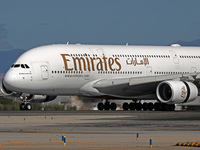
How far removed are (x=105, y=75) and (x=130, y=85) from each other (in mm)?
2107

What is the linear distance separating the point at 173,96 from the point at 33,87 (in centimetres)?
1001

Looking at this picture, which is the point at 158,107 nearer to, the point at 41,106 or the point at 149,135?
the point at 41,106

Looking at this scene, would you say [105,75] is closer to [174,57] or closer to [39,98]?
[39,98]

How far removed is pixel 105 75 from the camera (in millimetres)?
44375

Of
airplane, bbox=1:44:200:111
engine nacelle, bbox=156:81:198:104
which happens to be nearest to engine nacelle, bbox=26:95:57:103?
airplane, bbox=1:44:200:111

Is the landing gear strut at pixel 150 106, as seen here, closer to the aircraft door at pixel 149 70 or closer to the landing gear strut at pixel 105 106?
the landing gear strut at pixel 105 106

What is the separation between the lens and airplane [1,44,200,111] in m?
41.2

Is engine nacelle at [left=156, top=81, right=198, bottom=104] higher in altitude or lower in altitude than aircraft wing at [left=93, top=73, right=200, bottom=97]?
lower

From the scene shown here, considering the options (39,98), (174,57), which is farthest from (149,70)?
(39,98)

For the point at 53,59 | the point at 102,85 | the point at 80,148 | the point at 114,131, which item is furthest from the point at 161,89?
the point at 80,148

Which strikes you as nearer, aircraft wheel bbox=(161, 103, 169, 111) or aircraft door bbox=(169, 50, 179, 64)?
aircraft wheel bbox=(161, 103, 169, 111)

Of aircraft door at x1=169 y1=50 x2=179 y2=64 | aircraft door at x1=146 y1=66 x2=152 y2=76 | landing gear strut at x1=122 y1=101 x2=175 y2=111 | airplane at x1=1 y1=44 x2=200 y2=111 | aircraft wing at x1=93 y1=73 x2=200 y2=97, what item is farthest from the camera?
aircraft door at x1=169 y1=50 x2=179 y2=64

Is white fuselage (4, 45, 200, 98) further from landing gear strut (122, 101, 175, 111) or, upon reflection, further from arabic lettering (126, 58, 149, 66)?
landing gear strut (122, 101, 175, 111)

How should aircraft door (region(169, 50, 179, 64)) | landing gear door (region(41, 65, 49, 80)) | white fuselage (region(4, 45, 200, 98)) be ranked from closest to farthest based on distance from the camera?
white fuselage (region(4, 45, 200, 98)) < landing gear door (region(41, 65, 49, 80)) < aircraft door (region(169, 50, 179, 64))
